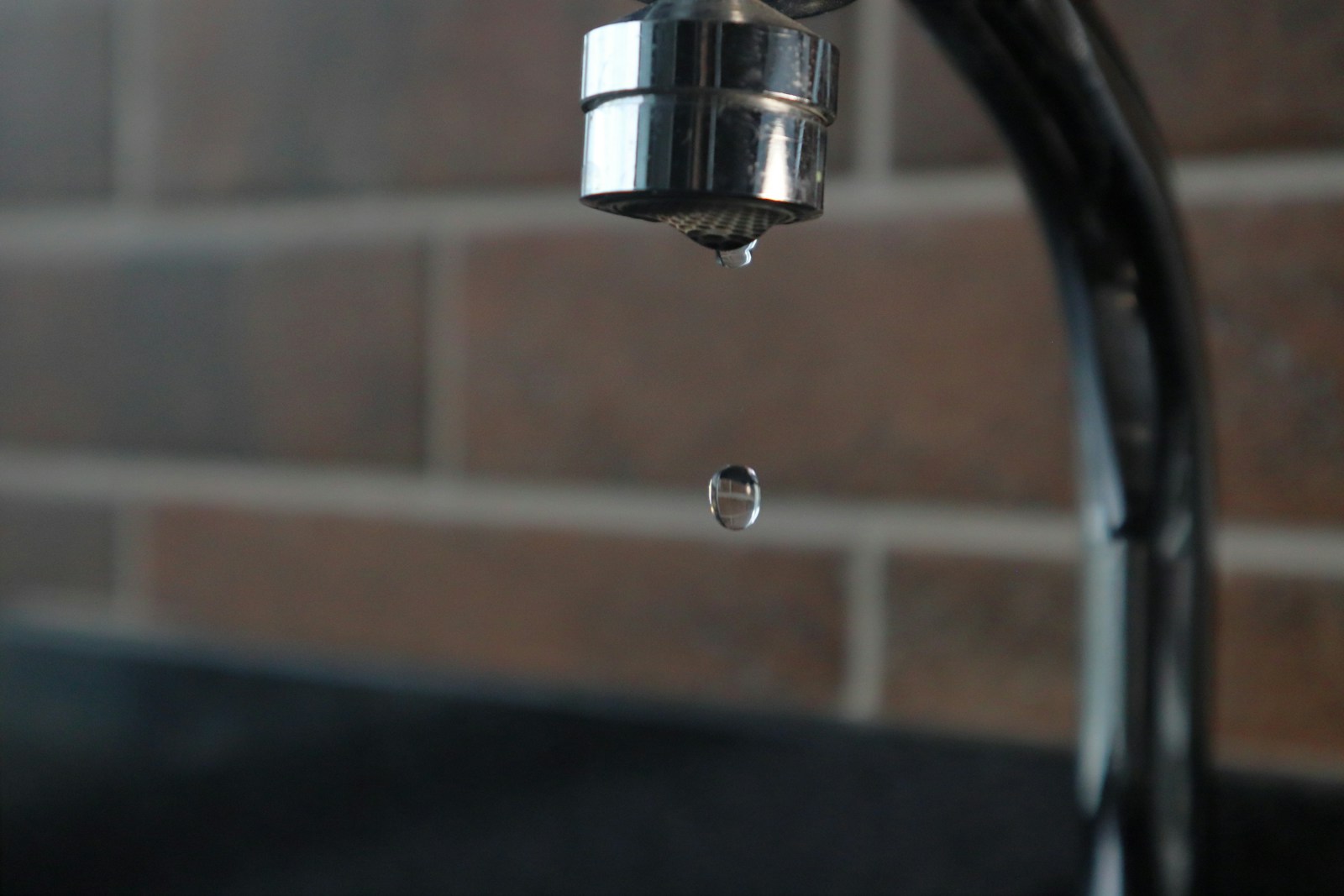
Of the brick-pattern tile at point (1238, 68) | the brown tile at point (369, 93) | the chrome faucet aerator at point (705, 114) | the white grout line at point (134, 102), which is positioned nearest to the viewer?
the chrome faucet aerator at point (705, 114)

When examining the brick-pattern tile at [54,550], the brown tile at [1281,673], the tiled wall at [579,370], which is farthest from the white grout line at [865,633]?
the brick-pattern tile at [54,550]

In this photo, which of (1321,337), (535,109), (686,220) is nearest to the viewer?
(686,220)

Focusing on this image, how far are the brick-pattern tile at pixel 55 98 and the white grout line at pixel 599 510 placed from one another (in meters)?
0.14

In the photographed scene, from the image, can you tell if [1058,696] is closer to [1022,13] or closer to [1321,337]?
[1321,337]

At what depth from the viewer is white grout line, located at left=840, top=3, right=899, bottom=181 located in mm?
475

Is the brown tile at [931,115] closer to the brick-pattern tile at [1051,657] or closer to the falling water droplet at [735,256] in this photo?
the brick-pattern tile at [1051,657]

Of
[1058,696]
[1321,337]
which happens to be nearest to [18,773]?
[1058,696]

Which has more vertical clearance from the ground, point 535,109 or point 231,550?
point 535,109

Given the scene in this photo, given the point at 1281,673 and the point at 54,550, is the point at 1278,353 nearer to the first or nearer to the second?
the point at 1281,673

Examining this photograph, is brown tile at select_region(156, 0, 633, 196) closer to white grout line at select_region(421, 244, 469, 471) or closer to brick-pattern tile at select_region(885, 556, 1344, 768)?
white grout line at select_region(421, 244, 469, 471)

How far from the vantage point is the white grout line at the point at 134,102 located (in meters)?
0.64

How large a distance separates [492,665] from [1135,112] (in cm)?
38

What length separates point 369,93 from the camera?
0.58 meters

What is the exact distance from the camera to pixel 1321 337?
41cm
